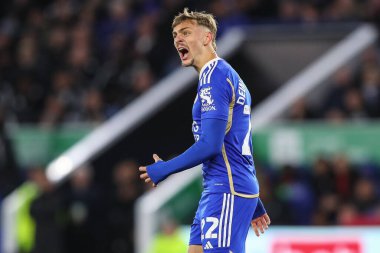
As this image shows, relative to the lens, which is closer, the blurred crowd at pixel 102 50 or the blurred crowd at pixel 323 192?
the blurred crowd at pixel 323 192

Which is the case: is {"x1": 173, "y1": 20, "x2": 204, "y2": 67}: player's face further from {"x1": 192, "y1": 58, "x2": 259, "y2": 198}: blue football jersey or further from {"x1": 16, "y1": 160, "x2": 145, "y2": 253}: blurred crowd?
{"x1": 16, "y1": 160, "x2": 145, "y2": 253}: blurred crowd

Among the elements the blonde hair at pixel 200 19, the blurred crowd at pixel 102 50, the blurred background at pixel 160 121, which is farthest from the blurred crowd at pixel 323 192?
the blonde hair at pixel 200 19

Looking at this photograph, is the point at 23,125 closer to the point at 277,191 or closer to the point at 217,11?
the point at 217,11

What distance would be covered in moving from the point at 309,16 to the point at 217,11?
1521 millimetres

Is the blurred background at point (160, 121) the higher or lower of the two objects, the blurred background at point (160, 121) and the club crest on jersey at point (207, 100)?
the higher

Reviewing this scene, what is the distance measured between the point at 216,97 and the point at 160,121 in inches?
394

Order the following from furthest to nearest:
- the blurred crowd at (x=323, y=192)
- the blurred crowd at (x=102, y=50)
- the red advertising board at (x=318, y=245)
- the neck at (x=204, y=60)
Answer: the blurred crowd at (x=102, y=50) → the blurred crowd at (x=323, y=192) → the red advertising board at (x=318, y=245) → the neck at (x=204, y=60)

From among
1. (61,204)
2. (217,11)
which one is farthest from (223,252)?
(217,11)

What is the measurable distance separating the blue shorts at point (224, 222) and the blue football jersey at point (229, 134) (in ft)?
0.16

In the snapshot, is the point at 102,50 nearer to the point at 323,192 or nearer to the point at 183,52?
the point at 323,192

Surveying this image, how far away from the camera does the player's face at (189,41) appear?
585cm

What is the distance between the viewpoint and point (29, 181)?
552 inches

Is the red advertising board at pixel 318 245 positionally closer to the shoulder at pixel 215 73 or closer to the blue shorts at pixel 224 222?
the blue shorts at pixel 224 222

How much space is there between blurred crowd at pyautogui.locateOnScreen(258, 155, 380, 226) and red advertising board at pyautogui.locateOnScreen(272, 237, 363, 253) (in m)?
1.15
